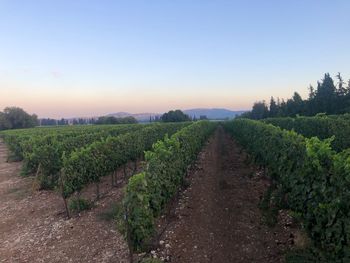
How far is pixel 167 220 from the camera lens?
11008 millimetres

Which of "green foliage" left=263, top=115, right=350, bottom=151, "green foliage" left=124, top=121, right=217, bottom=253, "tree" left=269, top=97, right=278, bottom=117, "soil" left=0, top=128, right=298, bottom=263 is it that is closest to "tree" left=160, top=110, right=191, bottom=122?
"tree" left=269, top=97, right=278, bottom=117

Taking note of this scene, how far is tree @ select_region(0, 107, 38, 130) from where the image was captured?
109m

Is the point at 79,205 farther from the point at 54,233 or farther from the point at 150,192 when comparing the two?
the point at 150,192

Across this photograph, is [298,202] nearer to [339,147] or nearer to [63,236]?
[63,236]

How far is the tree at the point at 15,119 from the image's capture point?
357 ft

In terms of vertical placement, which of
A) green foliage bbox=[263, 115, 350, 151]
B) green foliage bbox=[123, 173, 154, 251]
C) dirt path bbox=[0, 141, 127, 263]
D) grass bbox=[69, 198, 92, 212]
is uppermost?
green foliage bbox=[263, 115, 350, 151]

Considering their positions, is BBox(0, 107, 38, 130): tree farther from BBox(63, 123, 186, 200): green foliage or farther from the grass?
the grass

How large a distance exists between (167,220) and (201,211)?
1327 mm

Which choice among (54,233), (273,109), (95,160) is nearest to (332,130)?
(95,160)

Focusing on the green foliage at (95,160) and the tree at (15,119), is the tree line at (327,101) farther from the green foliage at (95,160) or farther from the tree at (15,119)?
the tree at (15,119)

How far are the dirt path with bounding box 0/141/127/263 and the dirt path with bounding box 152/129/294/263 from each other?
1715 millimetres

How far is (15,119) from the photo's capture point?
366 feet

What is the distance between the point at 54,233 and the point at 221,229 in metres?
5.66

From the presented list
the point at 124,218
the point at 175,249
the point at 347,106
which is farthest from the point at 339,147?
the point at 347,106
